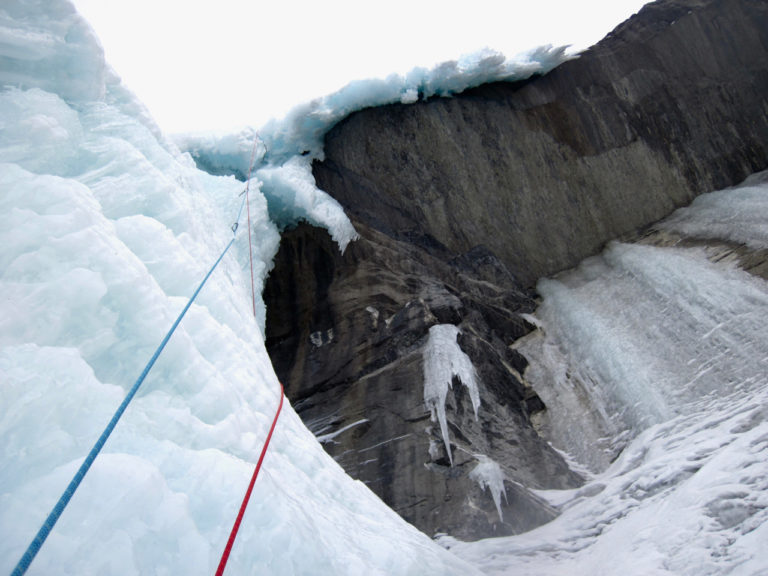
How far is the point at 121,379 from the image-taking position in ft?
7.28

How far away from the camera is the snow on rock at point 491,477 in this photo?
194 inches

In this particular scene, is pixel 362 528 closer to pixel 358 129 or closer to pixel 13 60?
pixel 13 60

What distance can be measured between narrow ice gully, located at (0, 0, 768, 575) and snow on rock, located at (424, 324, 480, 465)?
80cm

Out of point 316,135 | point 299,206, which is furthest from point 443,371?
point 316,135

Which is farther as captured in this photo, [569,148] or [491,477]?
[569,148]

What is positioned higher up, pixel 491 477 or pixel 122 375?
pixel 122 375

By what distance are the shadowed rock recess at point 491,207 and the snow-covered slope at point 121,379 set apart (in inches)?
93.3

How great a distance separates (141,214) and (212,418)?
53.0 inches

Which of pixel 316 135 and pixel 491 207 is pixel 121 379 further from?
pixel 491 207

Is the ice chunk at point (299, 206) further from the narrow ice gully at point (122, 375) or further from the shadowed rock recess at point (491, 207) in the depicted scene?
the narrow ice gully at point (122, 375)

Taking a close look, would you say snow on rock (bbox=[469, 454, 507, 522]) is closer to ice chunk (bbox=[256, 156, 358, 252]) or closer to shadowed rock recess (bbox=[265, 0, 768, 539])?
shadowed rock recess (bbox=[265, 0, 768, 539])

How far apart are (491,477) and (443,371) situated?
50.7 inches

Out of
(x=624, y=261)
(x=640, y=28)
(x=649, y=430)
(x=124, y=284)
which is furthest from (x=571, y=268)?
(x=124, y=284)

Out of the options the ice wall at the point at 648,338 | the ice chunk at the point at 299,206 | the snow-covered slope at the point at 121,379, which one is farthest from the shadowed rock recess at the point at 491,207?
the snow-covered slope at the point at 121,379
